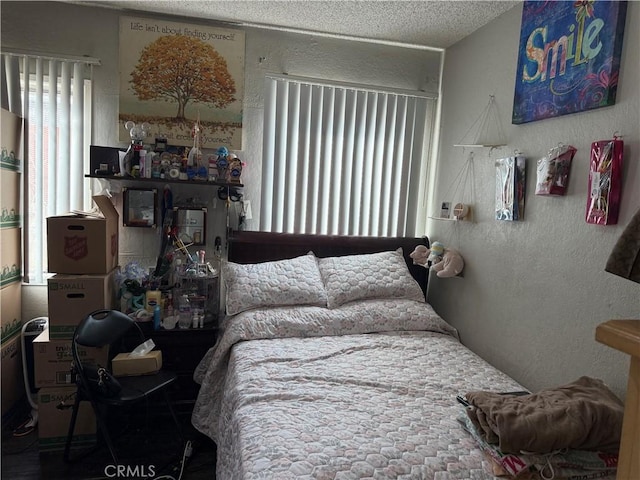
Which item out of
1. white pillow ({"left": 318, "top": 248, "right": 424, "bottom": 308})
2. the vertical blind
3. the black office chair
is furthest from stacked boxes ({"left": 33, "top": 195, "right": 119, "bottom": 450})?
white pillow ({"left": 318, "top": 248, "right": 424, "bottom": 308})

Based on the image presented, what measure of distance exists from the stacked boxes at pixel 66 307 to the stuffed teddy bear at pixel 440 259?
1.93m

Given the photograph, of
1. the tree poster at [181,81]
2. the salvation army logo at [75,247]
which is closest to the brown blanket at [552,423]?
the salvation army logo at [75,247]

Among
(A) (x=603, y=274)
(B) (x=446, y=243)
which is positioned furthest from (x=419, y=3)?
(A) (x=603, y=274)

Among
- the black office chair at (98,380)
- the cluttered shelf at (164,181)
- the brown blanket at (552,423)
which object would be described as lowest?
the black office chair at (98,380)

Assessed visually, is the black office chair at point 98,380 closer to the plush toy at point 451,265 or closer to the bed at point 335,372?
the bed at point 335,372

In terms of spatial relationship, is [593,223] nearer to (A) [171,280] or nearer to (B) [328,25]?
(B) [328,25]

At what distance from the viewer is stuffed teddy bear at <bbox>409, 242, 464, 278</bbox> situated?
2.52m

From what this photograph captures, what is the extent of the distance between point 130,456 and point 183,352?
572 mm

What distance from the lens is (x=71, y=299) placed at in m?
2.19

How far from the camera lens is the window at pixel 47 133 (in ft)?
8.04

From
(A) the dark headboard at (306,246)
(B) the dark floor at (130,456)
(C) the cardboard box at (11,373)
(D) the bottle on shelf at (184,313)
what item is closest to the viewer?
(B) the dark floor at (130,456)

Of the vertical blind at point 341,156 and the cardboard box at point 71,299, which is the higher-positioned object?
the vertical blind at point 341,156

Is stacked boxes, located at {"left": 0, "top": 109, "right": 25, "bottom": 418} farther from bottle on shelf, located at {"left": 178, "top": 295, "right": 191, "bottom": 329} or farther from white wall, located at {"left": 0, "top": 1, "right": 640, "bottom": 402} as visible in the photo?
bottle on shelf, located at {"left": 178, "top": 295, "right": 191, "bottom": 329}

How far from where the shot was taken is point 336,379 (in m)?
1.76
